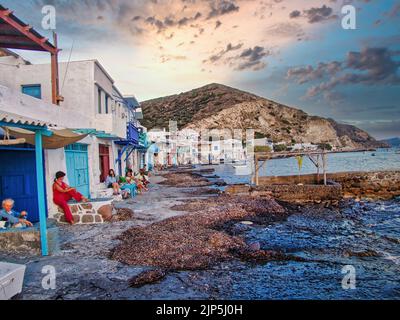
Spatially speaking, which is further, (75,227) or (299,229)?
(299,229)

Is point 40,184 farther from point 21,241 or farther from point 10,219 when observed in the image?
point 10,219

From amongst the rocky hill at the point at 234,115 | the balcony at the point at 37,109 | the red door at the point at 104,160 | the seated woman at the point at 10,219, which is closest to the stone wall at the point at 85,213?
the seated woman at the point at 10,219

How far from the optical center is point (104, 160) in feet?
54.5

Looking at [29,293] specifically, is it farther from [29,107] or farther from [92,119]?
[92,119]

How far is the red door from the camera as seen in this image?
16.2 m

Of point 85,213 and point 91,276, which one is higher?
point 85,213

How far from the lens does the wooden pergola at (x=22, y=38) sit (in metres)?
9.02

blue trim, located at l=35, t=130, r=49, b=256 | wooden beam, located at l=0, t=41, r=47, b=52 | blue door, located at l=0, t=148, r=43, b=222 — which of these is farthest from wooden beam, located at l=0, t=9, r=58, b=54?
blue trim, located at l=35, t=130, r=49, b=256

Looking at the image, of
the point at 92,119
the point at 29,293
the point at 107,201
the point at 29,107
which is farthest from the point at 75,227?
the point at 92,119

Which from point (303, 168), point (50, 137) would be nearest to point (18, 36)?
point (50, 137)

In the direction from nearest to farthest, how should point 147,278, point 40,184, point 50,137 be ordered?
point 147,278 < point 40,184 < point 50,137

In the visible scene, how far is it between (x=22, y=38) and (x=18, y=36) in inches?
4.9

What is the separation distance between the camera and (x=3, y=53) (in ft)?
47.7

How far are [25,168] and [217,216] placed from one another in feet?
22.0
